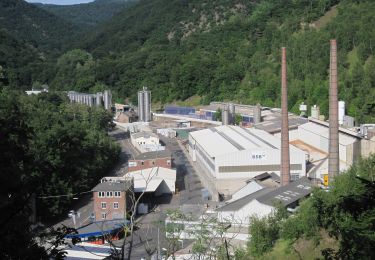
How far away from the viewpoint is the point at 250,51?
3762 cm

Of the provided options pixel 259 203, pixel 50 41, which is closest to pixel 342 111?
pixel 259 203

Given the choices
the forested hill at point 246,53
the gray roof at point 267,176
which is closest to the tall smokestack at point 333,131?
the gray roof at point 267,176

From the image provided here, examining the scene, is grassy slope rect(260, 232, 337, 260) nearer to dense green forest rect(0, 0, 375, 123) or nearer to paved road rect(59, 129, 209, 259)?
paved road rect(59, 129, 209, 259)

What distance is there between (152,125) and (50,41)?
53.4m

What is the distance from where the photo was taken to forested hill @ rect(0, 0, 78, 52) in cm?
7750

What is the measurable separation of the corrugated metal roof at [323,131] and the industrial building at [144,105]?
13823mm

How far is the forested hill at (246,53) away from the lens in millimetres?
27828

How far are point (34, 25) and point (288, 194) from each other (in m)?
78.2

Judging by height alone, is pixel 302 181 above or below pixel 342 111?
below

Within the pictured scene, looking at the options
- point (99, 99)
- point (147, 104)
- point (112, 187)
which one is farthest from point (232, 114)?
point (112, 187)

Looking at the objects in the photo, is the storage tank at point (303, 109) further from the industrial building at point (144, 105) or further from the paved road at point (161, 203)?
the industrial building at point (144, 105)

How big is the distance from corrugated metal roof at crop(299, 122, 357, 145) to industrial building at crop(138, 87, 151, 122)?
13.8 metres

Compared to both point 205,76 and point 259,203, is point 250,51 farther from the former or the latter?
point 259,203

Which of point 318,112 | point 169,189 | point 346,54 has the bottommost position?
point 169,189
